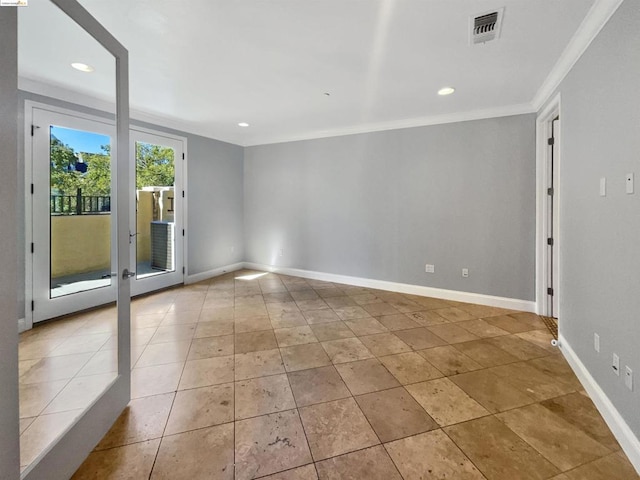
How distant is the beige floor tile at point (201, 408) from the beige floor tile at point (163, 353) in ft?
1.83

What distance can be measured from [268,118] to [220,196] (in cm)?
190

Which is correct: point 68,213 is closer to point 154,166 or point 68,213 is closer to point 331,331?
point 154,166

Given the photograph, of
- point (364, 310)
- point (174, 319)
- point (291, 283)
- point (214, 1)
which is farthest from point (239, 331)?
point (214, 1)

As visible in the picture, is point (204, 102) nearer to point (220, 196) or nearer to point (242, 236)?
point (220, 196)

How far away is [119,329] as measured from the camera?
1.86 metres

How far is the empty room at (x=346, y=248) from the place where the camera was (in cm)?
157

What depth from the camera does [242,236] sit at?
20.3 ft

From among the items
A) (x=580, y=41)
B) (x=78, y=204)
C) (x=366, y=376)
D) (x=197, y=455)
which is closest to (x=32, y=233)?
(x=78, y=204)

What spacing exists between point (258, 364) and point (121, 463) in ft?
3.66

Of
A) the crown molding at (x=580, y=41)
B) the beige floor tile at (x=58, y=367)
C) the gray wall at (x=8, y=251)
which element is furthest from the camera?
the beige floor tile at (x=58, y=367)

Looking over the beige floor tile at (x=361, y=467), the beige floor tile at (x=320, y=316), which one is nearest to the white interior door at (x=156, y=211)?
the beige floor tile at (x=320, y=316)

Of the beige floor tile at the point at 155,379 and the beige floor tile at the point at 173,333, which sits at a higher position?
the beige floor tile at the point at 173,333

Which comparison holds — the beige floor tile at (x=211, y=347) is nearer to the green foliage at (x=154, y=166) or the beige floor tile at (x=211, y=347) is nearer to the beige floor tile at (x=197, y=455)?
the beige floor tile at (x=197, y=455)

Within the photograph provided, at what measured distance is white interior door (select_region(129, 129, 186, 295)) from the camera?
166 inches
